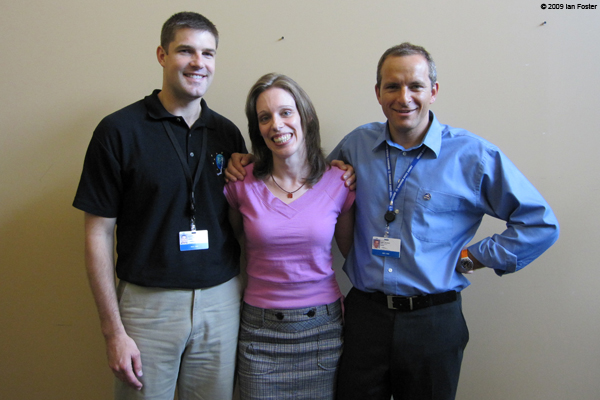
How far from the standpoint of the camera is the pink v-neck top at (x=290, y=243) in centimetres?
166

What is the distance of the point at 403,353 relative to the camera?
5.10ft

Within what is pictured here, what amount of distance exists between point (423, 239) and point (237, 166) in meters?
0.90

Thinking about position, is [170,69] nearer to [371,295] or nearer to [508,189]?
[371,295]

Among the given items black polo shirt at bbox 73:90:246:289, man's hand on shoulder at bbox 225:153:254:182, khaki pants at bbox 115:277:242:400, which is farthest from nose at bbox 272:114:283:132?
khaki pants at bbox 115:277:242:400

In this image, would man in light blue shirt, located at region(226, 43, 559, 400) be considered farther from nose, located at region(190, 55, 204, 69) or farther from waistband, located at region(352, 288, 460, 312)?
nose, located at region(190, 55, 204, 69)

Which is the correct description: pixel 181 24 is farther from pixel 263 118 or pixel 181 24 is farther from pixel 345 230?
pixel 345 230

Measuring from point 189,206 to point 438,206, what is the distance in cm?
106

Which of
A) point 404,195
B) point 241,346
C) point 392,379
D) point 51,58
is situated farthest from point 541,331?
point 51,58

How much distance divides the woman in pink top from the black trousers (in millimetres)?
108

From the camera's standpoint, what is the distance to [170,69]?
5.27 ft

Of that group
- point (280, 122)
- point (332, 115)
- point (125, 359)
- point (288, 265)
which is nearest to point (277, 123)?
point (280, 122)

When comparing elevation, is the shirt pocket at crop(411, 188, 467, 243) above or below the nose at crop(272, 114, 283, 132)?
below

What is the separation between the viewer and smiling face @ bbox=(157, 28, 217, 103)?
1.60m

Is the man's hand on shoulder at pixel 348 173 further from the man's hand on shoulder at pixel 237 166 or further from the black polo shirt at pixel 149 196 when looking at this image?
the black polo shirt at pixel 149 196
